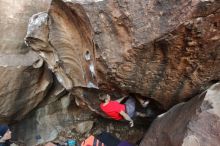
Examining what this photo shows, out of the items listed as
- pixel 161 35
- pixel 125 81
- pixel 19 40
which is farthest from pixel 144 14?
pixel 19 40

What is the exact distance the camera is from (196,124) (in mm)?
4418

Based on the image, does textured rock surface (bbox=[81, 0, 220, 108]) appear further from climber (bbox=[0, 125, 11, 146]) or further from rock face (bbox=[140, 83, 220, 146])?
climber (bbox=[0, 125, 11, 146])

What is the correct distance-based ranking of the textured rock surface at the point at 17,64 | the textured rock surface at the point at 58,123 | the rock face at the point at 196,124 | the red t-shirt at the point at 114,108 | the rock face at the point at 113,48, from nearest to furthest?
the rock face at the point at 196,124 < the rock face at the point at 113,48 < the red t-shirt at the point at 114,108 < the textured rock surface at the point at 17,64 < the textured rock surface at the point at 58,123

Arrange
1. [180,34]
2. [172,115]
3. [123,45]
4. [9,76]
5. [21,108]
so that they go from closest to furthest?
[180,34] < [123,45] < [172,115] < [9,76] < [21,108]

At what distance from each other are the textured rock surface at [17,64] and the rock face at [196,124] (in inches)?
136

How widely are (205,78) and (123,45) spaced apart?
1374mm

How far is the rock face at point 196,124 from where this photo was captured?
4262 mm

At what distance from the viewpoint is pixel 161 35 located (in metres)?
4.48

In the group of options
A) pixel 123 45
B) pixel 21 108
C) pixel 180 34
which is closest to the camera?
pixel 180 34

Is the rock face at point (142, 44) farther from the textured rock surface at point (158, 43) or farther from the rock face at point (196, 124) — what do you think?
the rock face at point (196, 124)

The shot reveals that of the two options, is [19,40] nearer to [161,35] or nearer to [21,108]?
[21,108]

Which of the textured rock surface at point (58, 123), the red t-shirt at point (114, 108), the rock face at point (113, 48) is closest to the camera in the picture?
the rock face at point (113, 48)

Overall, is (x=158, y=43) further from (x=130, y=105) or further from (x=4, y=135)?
(x=4, y=135)

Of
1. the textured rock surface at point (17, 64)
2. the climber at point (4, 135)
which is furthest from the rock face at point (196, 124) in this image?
the textured rock surface at point (17, 64)
